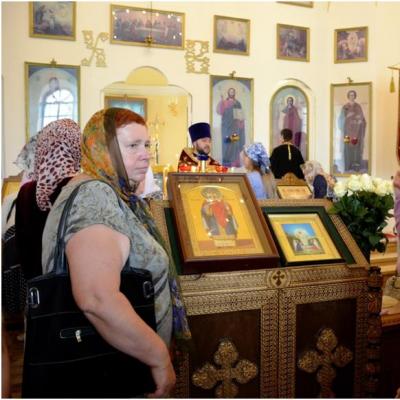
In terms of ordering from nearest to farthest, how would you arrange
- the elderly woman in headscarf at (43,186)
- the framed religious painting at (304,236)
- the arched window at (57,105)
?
the elderly woman in headscarf at (43,186) → the framed religious painting at (304,236) → the arched window at (57,105)

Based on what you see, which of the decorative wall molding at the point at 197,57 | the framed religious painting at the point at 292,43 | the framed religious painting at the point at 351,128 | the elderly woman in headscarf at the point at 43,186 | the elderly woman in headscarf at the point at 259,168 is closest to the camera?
the elderly woman in headscarf at the point at 43,186

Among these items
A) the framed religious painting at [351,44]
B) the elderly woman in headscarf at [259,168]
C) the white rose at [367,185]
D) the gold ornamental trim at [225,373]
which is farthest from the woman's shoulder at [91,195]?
the framed religious painting at [351,44]

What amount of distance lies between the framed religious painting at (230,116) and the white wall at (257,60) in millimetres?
167

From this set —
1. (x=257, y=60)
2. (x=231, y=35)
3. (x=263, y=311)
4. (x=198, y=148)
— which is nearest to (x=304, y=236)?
(x=263, y=311)

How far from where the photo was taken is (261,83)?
392 inches

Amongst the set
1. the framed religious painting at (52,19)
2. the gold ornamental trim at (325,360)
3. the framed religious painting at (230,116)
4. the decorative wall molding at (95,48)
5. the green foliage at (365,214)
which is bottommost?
the gold ornamental trim at (325,360)

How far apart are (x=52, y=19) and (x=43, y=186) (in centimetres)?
712

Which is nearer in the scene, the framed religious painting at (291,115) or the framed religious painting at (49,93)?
the framed religious painting at (49,93)

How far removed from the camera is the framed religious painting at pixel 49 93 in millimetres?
8141

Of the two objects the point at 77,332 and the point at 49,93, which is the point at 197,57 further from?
the point at 77,332

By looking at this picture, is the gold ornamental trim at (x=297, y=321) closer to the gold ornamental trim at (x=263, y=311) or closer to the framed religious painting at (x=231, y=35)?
the gold ornamental trim at (x=263, y=311)

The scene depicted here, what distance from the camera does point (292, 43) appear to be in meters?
10.2

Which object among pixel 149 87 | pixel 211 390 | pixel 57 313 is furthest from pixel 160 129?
pixel 57 313

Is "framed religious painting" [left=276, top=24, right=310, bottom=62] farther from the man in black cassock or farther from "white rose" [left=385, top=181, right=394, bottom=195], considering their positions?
"white rose" [left=385, top=181, right=394, bottom=195]
